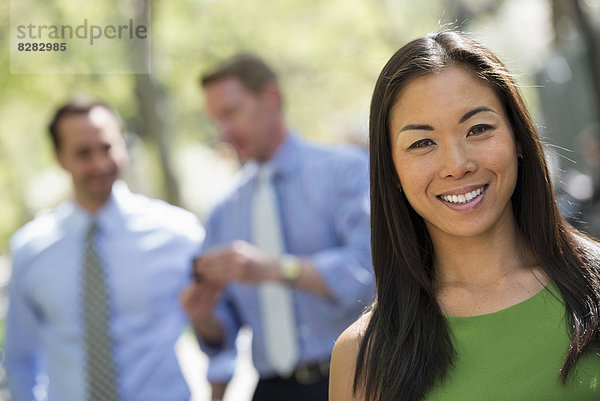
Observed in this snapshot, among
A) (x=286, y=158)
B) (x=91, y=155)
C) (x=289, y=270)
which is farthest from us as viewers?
(x=91, y=155)

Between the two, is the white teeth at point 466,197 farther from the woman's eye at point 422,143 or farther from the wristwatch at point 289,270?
the wristwatch at point 289,270

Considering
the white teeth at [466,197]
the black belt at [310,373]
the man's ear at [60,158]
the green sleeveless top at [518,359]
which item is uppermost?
the white teeth at [466,197]

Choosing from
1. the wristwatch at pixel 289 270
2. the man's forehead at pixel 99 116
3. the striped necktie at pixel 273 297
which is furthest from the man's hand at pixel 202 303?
the man's forehead at pixel 99 116

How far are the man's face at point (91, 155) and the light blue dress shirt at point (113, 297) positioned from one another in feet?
0.34

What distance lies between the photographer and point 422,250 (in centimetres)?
233

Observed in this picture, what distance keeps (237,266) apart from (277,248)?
503 mm

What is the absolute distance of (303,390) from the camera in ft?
12.1

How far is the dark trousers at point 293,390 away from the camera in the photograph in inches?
144

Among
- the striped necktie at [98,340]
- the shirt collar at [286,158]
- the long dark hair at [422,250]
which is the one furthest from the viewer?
the shirt collar at [286,158]

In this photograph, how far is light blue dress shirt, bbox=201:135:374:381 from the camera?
12.1ft

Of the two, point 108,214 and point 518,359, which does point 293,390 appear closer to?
point 108,214

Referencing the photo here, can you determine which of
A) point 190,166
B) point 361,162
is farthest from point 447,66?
point 190,166

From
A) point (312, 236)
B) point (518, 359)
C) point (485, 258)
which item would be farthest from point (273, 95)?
point (518, 359)

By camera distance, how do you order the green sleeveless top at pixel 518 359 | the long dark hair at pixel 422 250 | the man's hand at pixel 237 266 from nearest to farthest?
the green sleeveless top at pixel 518 359 < the long dark hair at pixel 422 250 < the man's hand at pixel 237 266
